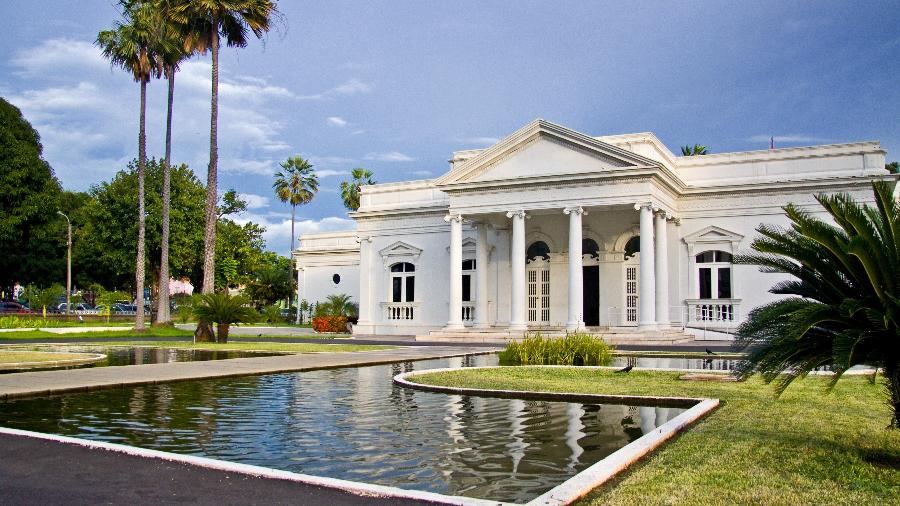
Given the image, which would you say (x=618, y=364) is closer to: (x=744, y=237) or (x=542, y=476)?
(x=542, y=476)

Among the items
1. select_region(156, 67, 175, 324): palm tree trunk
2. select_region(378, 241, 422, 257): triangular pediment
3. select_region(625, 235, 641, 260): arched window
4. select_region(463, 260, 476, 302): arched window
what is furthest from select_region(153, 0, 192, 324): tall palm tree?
select_region(625, 235, 641, 260): arched window

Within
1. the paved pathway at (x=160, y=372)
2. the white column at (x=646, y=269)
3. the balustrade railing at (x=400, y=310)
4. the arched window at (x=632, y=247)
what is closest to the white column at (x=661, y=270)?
the white column at (x=646, y=269)

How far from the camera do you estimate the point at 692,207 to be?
33500 millimetres

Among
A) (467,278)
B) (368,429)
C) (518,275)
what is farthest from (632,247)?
(368,429)

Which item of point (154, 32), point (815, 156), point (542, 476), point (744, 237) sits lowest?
point (542, 476)

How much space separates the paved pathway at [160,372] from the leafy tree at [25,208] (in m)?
38.5

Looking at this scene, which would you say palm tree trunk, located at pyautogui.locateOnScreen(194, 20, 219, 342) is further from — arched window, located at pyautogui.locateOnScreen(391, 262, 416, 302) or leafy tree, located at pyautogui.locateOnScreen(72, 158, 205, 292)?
leafy tree, located at pyautogui.locateOnScreen(72, 158, 205, 292)

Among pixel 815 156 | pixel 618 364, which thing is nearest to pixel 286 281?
pixel 815 156

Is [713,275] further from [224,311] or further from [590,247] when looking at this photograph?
Answer: [224,311]

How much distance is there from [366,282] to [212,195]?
11.1 m

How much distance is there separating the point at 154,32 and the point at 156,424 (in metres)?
30.9

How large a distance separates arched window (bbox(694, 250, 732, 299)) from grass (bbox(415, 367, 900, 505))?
20.5 m

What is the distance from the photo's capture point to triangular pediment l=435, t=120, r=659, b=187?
30891 millimetres

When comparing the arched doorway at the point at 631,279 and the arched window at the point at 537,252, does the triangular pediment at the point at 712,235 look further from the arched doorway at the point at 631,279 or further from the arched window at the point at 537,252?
the arched window at the point at 537,252
